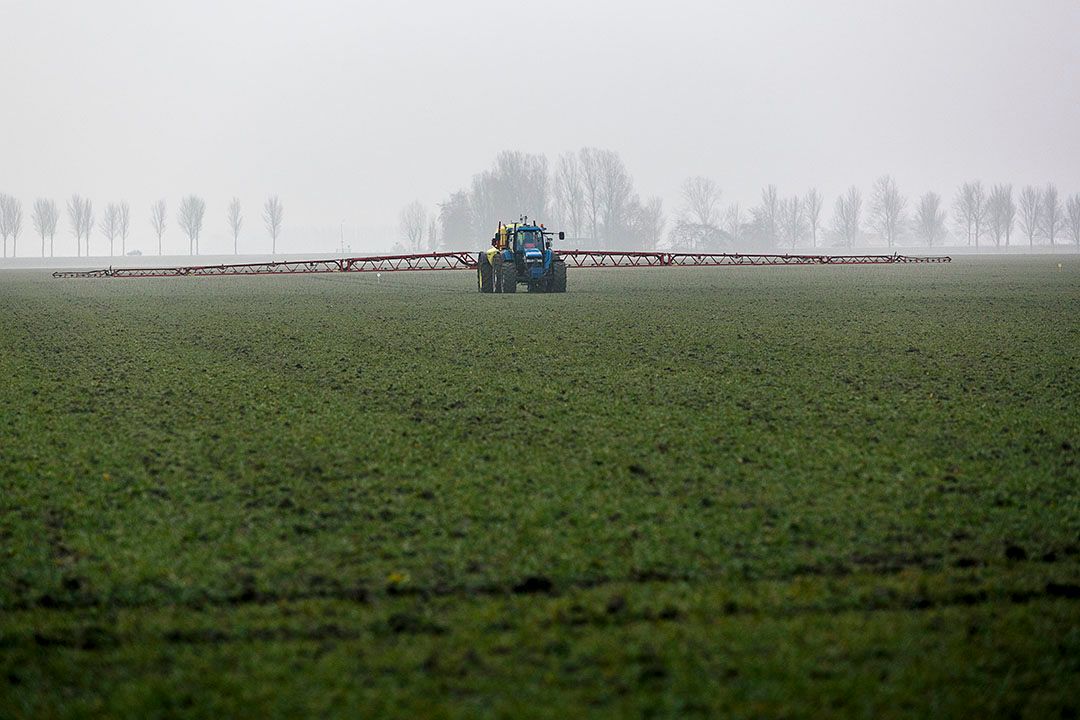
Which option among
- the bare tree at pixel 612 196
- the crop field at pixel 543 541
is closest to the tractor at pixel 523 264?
the crop field at pixel 543 541

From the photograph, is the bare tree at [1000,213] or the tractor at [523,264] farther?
the bare tree at [1000,213]

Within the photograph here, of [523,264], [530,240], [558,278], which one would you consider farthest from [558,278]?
[530,240]

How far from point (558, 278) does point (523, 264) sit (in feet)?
3.43

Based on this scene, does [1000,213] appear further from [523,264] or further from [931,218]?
[523,264]

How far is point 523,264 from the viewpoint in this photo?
101 feet

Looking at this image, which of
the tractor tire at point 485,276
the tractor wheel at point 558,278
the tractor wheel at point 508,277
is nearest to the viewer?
the tractor wheel at point 508,277

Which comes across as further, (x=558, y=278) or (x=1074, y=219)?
(x=1074, y=219)

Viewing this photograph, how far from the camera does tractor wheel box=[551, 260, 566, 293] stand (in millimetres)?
30312

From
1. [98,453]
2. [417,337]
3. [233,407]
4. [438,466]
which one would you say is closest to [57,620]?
[438,466]

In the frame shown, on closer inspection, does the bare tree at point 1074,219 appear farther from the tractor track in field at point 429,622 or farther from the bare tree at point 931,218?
the tractor track in field at point 429,622

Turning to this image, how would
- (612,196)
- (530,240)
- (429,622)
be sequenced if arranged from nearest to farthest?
(429,622) < (530,240) < (612,196)

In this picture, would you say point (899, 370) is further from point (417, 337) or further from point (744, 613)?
point (744, 613)

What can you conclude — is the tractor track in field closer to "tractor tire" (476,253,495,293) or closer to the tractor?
the tractor

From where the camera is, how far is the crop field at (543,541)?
11.4ft
